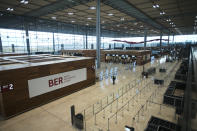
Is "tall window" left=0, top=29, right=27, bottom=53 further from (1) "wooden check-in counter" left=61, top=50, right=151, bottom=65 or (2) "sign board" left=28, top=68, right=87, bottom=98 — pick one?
(2) "sign board" left=28, top=68, right=87, bottom=98

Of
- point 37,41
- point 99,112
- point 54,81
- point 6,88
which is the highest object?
point 37,41

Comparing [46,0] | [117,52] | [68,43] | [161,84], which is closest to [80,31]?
[68,43]

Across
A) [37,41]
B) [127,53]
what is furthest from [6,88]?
[37,41]

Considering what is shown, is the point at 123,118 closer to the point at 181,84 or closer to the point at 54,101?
the point at 54,101

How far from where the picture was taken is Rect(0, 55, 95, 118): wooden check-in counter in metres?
4.72

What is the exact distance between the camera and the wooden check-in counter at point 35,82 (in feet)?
15.5

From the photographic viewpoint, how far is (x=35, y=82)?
5.57 m

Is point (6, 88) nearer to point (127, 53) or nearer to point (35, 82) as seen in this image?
point (35, 82)

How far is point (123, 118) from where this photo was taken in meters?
4.56

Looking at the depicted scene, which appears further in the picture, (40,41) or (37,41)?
(40,41)

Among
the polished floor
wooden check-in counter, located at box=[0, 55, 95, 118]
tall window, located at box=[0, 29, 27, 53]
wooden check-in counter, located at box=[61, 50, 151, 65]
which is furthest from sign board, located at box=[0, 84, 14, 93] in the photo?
tall window, located at box=[0, 29, 27, 53]

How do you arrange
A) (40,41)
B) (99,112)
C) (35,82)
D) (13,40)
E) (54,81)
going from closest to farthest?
(99,112) → (35,82) → (54,81) → (13,40) → (40,41)

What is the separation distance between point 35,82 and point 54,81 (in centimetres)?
97

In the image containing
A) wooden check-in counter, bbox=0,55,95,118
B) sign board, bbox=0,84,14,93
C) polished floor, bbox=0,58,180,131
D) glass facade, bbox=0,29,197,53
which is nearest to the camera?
polished floor, bbox=0,58,180,131
